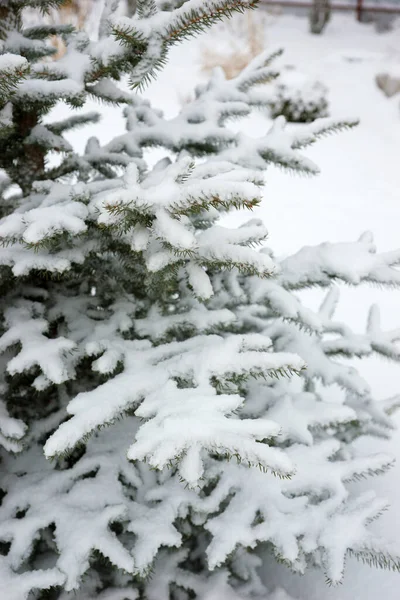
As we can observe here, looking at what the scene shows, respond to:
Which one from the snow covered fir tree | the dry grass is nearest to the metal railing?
the dry grass

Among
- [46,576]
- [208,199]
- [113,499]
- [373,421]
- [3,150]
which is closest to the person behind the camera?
[208,199]

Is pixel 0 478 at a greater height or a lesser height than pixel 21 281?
lesser

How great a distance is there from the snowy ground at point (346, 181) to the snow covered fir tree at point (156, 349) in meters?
0.38

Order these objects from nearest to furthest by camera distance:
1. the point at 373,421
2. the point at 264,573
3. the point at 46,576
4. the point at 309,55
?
the point at 46,576 < the point at 264,573 < the point at 373,421 < the point at 309,55

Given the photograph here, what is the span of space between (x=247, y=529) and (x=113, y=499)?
0.40 meters

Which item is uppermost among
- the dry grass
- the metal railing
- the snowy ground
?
the metal railing

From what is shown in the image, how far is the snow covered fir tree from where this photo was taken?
3.42 ft

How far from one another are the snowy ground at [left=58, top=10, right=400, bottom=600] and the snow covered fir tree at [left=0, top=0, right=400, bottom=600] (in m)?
0.38

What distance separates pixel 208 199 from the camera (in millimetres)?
946

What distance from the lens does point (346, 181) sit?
6.16 meters

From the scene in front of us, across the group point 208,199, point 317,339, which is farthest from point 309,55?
point 208,199

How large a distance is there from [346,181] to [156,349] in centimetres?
548

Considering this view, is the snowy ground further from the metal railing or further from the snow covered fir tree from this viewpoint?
the metal railing

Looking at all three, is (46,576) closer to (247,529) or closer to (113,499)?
(113,499)
